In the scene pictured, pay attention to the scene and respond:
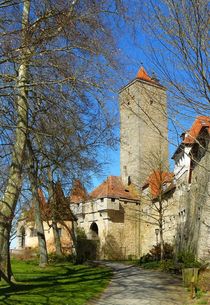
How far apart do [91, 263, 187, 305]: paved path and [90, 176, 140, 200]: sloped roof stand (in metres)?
20.8

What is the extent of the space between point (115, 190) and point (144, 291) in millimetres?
25530

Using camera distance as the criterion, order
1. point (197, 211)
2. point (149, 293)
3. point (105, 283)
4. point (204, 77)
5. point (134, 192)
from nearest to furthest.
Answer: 1. point (204, 77)
2. point (149, 293)
3. point (105, 283)
4. point (197, 211)
5. point (134, 192)

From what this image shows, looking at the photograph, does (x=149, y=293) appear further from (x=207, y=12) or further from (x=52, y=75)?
(x=207, y=12)

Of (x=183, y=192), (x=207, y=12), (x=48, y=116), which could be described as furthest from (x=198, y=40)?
(x=183, y=192)

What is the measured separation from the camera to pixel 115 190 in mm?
37250

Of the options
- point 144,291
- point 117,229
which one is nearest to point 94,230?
point 117,229

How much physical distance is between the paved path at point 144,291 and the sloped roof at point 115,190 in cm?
2080

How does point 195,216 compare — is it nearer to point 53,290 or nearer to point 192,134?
point 53,290

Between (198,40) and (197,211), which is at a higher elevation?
(198,40)

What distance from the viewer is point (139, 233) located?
37.0m

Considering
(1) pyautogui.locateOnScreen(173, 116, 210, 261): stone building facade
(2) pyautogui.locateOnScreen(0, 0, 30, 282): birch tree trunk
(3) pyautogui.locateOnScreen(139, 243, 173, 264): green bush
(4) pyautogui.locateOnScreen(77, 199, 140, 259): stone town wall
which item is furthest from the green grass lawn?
(4) pyautogui.locateOnScreen(77, 199, 140, 259): stone town wall

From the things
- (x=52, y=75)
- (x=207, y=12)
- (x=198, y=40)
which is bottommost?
(x=198, y=40)

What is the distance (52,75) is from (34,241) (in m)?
32.2

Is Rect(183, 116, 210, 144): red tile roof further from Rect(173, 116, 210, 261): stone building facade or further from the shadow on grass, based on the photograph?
the shadow on grass
